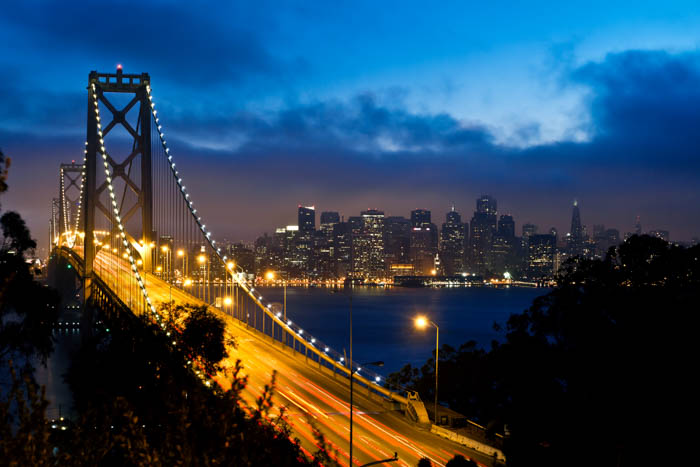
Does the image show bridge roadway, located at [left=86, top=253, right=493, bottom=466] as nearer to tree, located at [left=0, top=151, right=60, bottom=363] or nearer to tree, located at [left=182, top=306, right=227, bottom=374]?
tree, located at [left=182, top=306, right=227, bottom=374]

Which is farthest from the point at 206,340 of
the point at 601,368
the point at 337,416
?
the point at 601,368

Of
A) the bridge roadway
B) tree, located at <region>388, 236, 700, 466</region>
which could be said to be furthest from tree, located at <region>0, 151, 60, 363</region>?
tree, located at <region>388, 236, 700, 466</region>

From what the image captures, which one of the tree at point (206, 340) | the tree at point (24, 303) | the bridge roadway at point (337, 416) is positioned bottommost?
the bridge roadway at point (337, 416)

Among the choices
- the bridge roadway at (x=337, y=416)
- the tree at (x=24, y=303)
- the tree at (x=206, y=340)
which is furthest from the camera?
the tree at (x=206, y=340)

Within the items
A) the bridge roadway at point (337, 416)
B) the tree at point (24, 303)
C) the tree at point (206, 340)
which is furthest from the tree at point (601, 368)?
the tree at point (24, 303)

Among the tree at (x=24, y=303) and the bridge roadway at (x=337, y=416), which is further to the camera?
the tree at (x=24, y=303)

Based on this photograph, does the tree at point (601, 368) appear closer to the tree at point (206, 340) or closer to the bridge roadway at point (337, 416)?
the bridge roadway at point (337, 416)

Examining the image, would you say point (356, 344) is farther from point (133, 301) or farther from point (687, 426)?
point (687, 426)

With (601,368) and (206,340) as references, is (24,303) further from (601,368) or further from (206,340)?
(601,368)

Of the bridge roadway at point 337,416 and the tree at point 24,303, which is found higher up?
the tree at point 24,303
